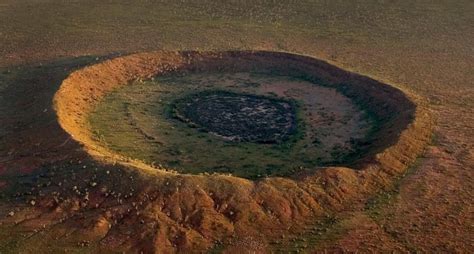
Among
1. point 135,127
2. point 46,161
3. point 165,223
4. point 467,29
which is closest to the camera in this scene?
point 165,223

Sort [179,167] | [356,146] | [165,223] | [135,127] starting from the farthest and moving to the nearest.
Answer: [135,127]
[356,146]
[179,167]
[165,223]

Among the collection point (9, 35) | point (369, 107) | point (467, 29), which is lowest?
point (9, 35)

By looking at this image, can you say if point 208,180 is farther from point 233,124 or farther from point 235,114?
point 235,114

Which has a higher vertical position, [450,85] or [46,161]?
[450,85]

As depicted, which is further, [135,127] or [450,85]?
[450,85]

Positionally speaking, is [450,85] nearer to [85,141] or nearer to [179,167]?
[179,167]

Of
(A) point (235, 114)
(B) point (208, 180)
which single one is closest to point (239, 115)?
(A) point (235, 114)

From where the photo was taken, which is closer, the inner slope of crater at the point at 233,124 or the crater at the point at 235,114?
the crater at the point at 235,114

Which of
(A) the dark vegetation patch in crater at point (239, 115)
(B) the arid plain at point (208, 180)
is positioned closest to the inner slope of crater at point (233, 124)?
(A) the dark vegetation patch in crater at point (239, 115)

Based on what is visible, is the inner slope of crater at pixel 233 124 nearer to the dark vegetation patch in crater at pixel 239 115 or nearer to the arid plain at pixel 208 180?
the dark vegetation patch in crater at pixel 239 115

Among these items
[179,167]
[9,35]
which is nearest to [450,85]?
[179,167]
